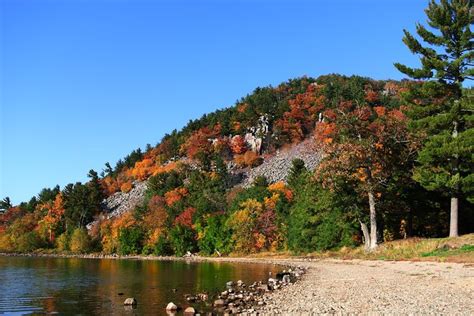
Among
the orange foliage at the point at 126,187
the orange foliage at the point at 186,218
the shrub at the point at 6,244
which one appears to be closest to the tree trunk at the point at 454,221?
the orange foliage at the point at 186,218

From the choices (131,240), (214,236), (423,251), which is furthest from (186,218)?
(423,251)

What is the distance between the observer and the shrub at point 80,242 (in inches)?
4611

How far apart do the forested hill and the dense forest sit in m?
0.22

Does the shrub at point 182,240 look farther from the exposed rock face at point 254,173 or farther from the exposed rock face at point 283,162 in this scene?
the exposed rock face at point 254,173

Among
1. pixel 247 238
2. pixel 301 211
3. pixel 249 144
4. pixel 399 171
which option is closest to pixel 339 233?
pixel 301 211

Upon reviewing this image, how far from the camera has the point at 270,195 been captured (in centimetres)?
8512

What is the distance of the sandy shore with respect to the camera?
1720 centimetres

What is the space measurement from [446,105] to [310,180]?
14.7m

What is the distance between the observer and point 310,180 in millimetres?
49219

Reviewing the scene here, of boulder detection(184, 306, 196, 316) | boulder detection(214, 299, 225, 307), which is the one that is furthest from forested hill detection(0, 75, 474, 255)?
boulder detection(184, 306, 196, 316)

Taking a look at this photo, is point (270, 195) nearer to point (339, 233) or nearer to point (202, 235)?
point (202, 235)

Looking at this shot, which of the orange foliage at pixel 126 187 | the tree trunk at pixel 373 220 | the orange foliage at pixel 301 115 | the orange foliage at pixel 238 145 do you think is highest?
the orange foliage at pixel 301 115

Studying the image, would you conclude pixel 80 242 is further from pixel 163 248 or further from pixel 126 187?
pixel 126 187

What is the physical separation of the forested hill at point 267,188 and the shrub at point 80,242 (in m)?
0.26
